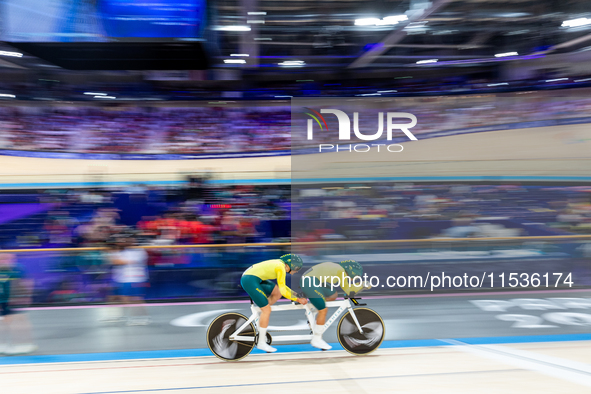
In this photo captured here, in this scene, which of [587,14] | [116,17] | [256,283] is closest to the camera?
[256,283]

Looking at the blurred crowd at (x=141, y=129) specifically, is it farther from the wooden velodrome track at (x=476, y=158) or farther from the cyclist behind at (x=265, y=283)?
the cyclist behind at (x=265, y=283)

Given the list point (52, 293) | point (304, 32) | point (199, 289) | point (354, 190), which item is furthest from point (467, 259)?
point (52, 293)

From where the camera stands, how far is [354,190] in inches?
191

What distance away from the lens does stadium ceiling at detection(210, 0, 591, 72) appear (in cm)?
600

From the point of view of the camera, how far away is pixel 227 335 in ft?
13.7

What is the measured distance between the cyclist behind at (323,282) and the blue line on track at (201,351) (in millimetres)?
517

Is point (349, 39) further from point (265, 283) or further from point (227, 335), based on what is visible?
point (227, 335)

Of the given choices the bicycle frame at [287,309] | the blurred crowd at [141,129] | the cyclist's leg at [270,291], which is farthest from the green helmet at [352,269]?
the blurred crowd at [141,129]

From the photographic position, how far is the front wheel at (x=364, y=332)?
4.27 m

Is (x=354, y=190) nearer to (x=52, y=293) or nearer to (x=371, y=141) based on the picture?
(x=371, y=141)

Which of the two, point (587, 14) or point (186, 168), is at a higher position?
point (587, 14)

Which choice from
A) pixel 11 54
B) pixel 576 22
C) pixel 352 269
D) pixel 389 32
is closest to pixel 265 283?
pixel 352 269

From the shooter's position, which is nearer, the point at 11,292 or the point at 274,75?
the point at 11,292

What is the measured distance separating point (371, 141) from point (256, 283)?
6.27 ft
